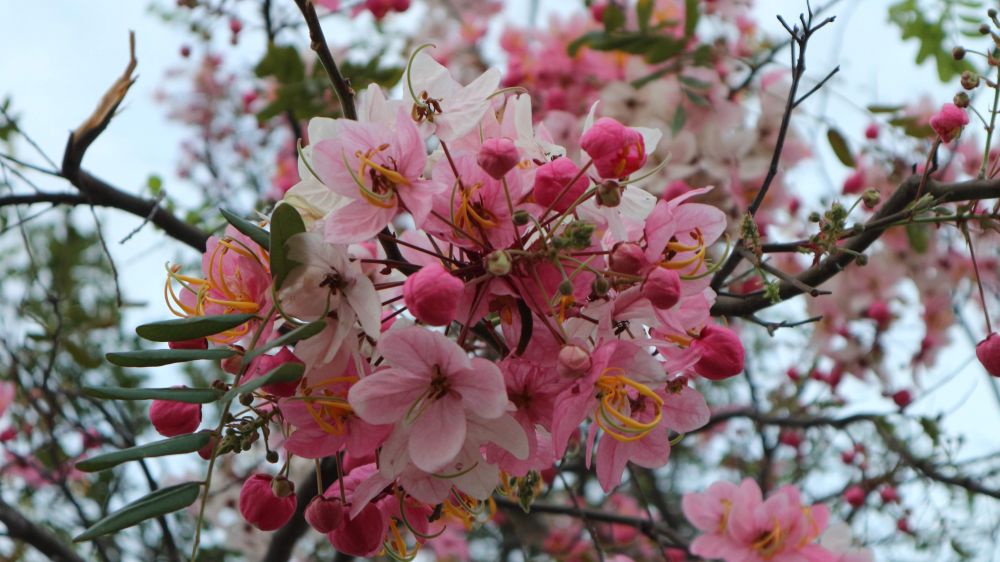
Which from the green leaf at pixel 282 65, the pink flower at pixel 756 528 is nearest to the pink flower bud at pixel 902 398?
the pink flower at pixel 756 528

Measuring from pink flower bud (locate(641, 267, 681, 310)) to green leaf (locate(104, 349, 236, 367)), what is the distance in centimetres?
46

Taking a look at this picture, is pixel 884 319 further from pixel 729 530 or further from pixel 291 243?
pixel 291 243

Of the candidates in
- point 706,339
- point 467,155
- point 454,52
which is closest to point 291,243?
point 467,155

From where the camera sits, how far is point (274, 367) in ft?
3.12

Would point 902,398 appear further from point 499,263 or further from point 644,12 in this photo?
point 499,263

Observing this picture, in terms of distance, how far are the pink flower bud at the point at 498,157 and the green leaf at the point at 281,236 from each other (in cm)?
20

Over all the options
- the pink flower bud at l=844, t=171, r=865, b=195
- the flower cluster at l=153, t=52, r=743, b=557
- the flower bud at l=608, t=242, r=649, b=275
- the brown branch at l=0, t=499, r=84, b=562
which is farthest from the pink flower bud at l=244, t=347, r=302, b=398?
the pink flower bud at l=844, t=171, r=865, b=195

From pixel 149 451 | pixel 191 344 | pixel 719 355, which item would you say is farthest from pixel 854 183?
pixel 149 451

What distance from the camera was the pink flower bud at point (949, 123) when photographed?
1.18m

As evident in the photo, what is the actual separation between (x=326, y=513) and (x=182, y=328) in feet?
0.90

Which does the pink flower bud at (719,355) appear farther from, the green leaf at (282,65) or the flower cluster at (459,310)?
the green leaf at (282,65)

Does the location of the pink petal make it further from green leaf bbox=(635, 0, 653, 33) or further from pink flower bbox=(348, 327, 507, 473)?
green leaf bbox=(635, 0, 653, 33)

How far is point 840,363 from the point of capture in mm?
3041

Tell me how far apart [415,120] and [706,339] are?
16.8 inches
